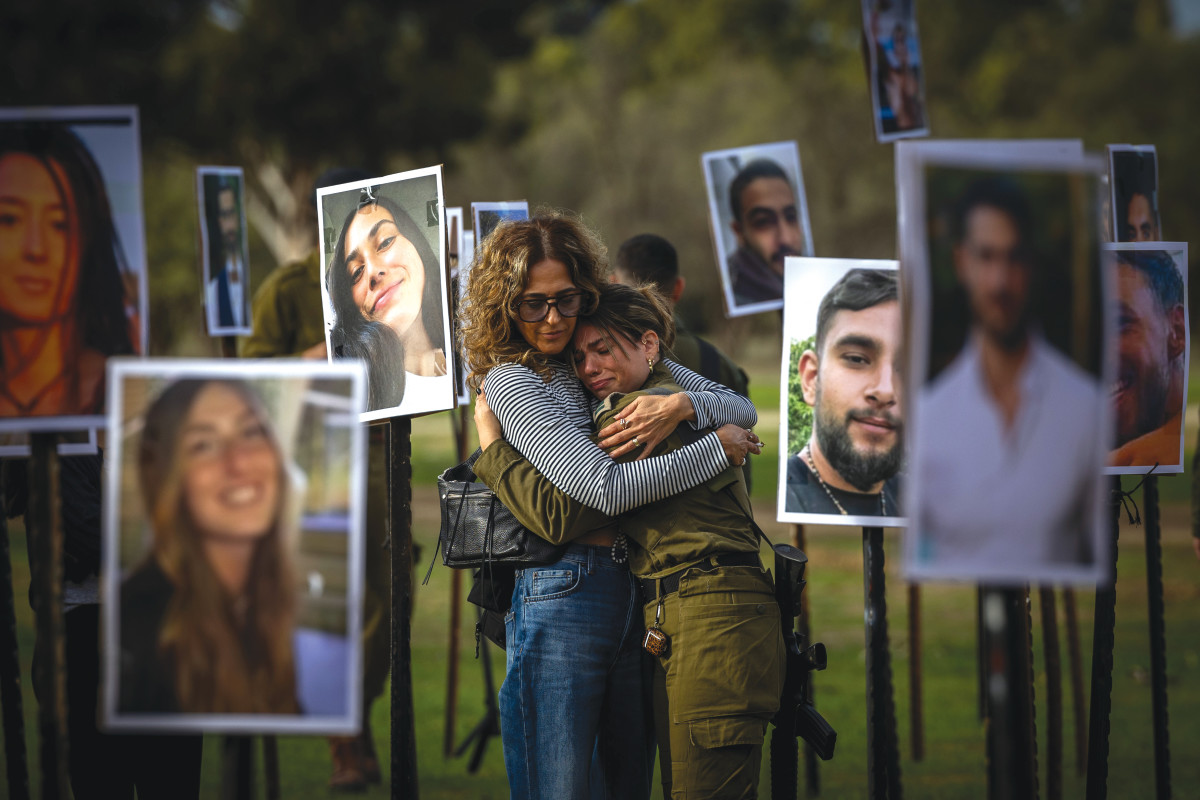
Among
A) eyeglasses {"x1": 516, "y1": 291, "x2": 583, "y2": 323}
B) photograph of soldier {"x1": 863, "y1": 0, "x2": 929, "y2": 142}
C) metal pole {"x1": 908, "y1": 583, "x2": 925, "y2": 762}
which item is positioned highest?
photograph of soldier {"x1": 863, "y1": 0, "x2": 929, "y2": 142}

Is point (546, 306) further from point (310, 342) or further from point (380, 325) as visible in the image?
point (310, 342)

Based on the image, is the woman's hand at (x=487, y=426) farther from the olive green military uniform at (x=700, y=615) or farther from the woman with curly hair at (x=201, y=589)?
the woman with curly hair at (x=201, y=589)

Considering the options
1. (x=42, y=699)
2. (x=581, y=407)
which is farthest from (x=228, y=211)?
(x=42, y=699)

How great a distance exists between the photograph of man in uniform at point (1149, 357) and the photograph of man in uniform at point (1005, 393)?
1.80 meters

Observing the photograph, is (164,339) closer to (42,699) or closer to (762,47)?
(762,47)

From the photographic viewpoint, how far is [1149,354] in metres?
3.33

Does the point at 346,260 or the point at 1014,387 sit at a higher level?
the point at 346,260

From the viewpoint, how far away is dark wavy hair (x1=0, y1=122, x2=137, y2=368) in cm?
214

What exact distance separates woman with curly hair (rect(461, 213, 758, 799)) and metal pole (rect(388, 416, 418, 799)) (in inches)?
9.3

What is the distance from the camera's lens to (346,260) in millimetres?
3031

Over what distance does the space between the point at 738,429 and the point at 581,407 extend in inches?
14.5

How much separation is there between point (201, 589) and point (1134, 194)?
3.36 metres

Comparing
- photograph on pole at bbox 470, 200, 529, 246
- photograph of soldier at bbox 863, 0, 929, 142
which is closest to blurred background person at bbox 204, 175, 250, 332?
photograph on pole at bbox 470, 200, 529, 246

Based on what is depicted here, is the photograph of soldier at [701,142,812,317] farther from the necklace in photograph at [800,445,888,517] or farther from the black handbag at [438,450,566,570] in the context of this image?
the black handbag at [438,450,566,570]
